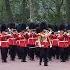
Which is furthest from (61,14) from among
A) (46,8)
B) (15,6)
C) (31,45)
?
(31,45)

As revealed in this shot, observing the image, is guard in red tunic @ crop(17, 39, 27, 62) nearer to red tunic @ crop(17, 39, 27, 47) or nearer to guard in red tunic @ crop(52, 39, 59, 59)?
red tunic @ crop(17, 39, 27, 47)

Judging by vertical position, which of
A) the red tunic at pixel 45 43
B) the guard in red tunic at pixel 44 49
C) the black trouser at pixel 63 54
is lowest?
the black trouser at pixel 63 54

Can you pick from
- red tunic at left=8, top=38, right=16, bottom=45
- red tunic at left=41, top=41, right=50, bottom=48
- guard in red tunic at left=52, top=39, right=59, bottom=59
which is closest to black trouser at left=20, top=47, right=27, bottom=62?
red tunic at left=8, top=38, right=16, bottom=45

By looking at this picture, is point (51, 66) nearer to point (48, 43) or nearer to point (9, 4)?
point (48, 43)

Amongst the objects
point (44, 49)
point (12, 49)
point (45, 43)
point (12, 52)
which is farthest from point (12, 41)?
point (45, 43)

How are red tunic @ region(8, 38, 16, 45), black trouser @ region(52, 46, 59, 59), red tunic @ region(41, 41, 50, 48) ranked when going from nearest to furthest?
1. red tunic @ region(41, 41, 50, 48)
2. red tunic @ region(8, 38, 16, 45)
3. black trouser @ region(52, 46, 59, 59)

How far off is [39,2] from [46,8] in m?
0.77

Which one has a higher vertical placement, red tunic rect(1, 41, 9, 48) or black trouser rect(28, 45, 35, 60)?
red tunic rect(1, 41, 9, 48)

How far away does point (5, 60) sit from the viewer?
71.6ft

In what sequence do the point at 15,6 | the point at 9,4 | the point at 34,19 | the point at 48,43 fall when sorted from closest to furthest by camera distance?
the point at 48,43 < the point at 34,19 < the point at 9,4 < the point at 15,6

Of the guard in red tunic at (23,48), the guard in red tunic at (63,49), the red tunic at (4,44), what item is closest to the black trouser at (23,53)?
the guard in red tunic at (23,48)

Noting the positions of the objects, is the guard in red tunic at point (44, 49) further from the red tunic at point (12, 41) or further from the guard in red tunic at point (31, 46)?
the red tunic at point (12, 41)

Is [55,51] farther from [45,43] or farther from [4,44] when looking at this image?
[45,43]

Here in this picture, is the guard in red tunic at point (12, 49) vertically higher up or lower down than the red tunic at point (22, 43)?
lower down
